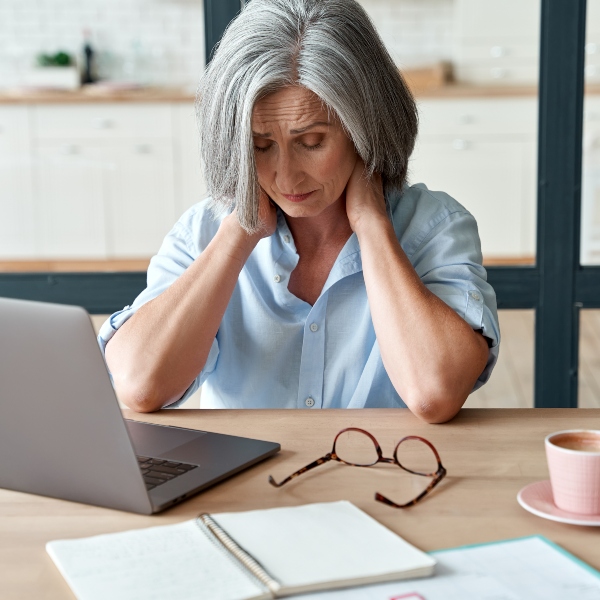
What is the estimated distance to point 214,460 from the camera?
1099 millimetres

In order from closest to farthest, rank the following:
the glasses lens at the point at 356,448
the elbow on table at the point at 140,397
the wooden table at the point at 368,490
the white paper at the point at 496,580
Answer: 1. the white paper at the point at 496,580
2. the wooden table at the point at 368,490
3. the glasses lens at the point at 356,448
4. the elbow on table at the point at 140,397

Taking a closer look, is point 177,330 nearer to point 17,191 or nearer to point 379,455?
point 379,455

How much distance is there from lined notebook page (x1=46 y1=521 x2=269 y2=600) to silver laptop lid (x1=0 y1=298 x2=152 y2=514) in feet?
0.25

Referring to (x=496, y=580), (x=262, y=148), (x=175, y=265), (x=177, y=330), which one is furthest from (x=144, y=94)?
(x=496, y=580)

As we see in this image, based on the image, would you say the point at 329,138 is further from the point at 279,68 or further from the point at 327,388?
the point at 327,388

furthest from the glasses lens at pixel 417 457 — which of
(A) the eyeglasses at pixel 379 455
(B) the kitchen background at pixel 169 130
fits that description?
(B) the kitchen background at pixel 169 130

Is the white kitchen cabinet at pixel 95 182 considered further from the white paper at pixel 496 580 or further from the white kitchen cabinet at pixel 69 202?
the white paper at pixel 496 580

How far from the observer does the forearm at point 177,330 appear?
1385 mm

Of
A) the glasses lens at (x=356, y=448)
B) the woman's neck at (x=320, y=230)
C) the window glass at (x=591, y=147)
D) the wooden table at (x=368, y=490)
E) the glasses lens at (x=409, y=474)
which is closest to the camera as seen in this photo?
the wooden table at (x=368, y=490)

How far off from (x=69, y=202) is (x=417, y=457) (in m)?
1.79

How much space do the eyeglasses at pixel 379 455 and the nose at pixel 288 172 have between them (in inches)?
17.3

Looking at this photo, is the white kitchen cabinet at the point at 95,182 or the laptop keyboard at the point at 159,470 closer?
the laptop keyboard at the point at 159,470

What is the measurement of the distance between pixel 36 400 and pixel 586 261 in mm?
1879

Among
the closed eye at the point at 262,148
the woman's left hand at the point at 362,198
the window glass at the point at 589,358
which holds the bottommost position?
the window glass at the point at 589,358
